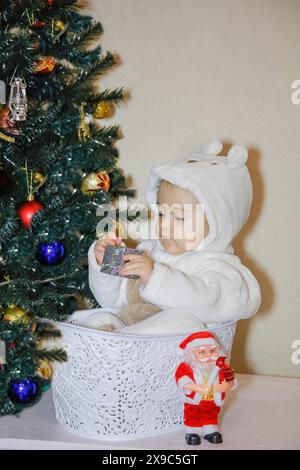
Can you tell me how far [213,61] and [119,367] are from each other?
998mm

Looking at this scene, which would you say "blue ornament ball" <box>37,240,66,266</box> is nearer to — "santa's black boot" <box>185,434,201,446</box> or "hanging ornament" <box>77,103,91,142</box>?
"hanging ornament" <box>77,103,91,142</box>

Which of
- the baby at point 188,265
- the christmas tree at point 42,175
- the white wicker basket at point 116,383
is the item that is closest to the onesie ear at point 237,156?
the baby at point 188,265

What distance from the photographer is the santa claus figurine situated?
1326 mm

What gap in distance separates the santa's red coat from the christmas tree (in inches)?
9.9

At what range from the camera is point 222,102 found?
1916mm

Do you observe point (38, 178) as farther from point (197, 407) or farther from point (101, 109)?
point (197, 407)

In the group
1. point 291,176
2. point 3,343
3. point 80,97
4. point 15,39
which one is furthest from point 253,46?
point 3,343

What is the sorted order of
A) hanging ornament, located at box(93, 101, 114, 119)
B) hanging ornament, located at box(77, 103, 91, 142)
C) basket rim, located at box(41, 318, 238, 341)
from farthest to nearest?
hanging ornament, located at box(93, 101, 114, 119) < hanging ornament, located at box(77, 103, 91, 142) < basket rim, located at box(41, 318, 238, 341)

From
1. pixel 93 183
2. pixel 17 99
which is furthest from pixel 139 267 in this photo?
pixel 17 99

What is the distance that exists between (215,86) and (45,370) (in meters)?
0.98

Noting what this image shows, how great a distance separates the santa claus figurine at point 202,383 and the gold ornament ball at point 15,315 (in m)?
0.32

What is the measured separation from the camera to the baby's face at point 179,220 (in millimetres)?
1489

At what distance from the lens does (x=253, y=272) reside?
2.00 meters

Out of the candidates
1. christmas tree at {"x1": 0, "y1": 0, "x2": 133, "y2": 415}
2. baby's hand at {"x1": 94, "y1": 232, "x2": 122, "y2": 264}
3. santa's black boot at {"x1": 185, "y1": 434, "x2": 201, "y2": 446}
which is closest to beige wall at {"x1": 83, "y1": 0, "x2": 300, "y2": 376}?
christmas tree at {"x1": 0, "y1": 0, "x2": 133, "y2": 415}
